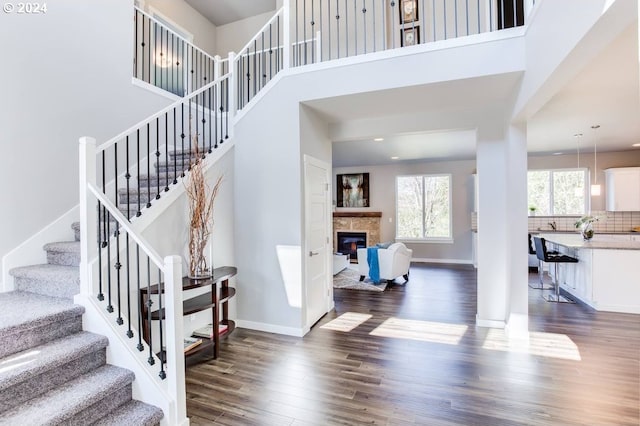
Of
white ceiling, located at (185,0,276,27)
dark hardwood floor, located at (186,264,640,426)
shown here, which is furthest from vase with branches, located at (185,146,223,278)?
white ceiling, located at (185,0,276,27)

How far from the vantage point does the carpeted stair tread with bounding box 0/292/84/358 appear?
1885mm

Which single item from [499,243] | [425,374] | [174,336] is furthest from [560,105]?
[174,336]

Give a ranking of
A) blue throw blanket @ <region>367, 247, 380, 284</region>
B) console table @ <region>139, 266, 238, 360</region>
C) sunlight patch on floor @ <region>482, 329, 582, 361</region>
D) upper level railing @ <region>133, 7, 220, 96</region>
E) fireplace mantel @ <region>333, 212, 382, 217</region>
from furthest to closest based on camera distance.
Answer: fireplace mantel @ <region>333, 212, 382, 217</region>
blue throw blanket @ <region>367, 247, 380, 284</region>
upper level railing @ <region>133, 7, 220, 96</region>
sunlight patch on floor @ <region>482, 329, 582, 361</region>
console table @ <region>139, 266, 238, 360</region>

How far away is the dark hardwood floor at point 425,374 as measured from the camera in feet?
7.35

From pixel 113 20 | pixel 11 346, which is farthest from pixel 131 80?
pixel 11 346

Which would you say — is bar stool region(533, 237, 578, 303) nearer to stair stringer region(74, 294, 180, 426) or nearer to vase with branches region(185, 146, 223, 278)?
vase with branches region(185, 146, 223, 278)

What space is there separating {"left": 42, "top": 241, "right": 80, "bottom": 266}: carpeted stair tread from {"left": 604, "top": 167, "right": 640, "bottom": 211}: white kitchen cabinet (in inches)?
360

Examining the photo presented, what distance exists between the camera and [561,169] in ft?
24.5

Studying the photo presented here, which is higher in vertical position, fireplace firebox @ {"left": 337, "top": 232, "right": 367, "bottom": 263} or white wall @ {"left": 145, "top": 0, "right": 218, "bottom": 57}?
white wall @ {"left": 145, "top": 0, "right": 218, "bottom": 57}

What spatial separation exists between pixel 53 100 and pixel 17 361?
2.50m

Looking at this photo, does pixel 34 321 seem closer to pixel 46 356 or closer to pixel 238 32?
pixel 46 356

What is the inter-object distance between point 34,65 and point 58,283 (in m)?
2.08

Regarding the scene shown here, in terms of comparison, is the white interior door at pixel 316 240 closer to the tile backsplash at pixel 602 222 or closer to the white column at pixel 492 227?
the white column at pixel 492 227

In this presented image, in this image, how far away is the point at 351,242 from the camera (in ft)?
A: 30.5
